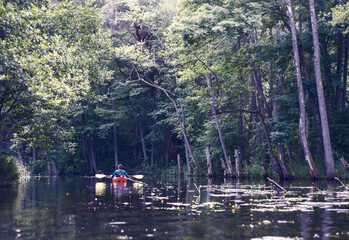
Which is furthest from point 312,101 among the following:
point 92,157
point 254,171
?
point 92,157

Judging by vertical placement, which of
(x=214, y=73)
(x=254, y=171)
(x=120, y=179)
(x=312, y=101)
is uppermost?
(x=214, y=73)

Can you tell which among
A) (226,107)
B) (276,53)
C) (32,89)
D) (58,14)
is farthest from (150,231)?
(226,107)

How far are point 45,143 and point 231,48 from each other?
12922 mm

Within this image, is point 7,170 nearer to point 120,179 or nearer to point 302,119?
point 120,179

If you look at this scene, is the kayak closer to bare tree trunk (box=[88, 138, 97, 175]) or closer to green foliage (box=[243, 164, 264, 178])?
green foliage (box=[243, 164, 264, 178])

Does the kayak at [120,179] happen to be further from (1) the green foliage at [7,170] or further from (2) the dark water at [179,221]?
(2) the dark water at [179,221]

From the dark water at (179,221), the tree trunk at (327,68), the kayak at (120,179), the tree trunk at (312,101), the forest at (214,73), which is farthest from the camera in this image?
the tree trunk at (327,68)

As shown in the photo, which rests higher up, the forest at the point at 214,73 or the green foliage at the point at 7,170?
the forest at the point at 214,73

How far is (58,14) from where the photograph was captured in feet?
69.4

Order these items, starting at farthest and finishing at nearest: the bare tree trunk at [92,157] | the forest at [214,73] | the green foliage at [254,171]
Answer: the bare tree trunk at [92,157] < the green foliage at [254,171] < the forest at [214,73]

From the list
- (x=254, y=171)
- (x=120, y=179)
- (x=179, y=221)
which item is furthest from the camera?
(x=254, y=171)

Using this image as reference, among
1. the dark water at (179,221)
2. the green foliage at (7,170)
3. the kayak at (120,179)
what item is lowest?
the dark water at (179,221)

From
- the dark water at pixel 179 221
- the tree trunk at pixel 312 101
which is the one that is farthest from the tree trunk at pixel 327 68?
the dark water at pixel 179 221

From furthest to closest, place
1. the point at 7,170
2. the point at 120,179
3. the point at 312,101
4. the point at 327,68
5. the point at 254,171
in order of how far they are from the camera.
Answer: the point at 254,171 → the point at 327,68 → the point at 312,101 → the point at 120,179 → the point at 7,170
